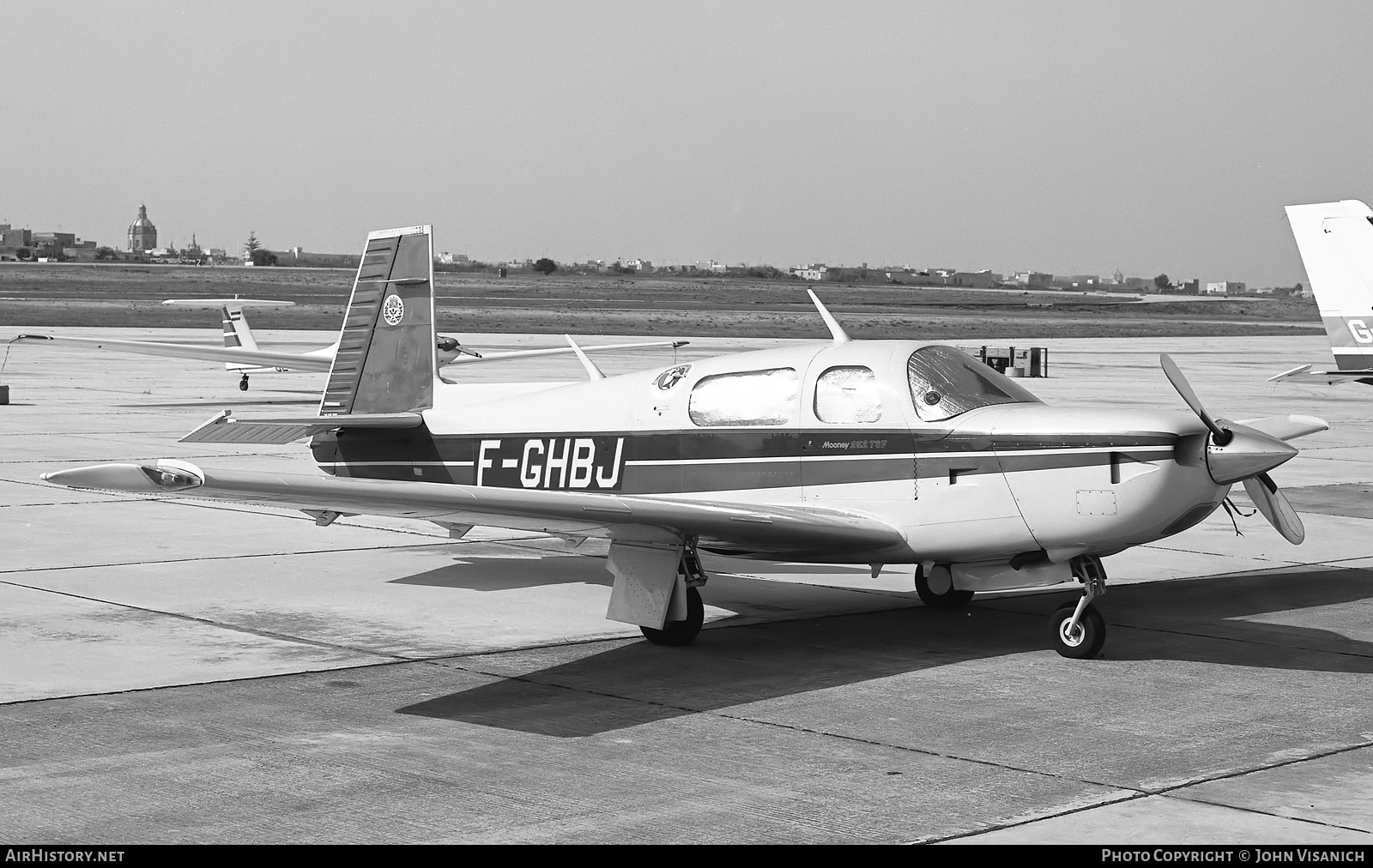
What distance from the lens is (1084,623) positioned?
367 inches

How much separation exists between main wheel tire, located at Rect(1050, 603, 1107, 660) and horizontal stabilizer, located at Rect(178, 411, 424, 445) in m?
5.18

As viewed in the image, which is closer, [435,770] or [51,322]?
[435,770]

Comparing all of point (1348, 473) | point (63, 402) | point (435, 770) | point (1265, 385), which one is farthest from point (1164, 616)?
Result: point (1265, 385)

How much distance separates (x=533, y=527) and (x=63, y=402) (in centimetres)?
2222

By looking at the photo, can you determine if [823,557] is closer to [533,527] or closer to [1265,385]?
[533,527]

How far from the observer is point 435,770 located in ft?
22.1

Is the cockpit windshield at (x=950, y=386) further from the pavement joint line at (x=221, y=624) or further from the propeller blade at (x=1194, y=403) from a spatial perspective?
the pavement joint line at (x=221, y=624)

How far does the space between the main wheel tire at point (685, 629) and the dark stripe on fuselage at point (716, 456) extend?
3.31 ft

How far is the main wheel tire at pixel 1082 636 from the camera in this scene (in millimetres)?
9234

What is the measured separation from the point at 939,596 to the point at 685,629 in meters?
2.33

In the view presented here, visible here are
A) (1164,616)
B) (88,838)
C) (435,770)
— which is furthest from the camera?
(1164,616)

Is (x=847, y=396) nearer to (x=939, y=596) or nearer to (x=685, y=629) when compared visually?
(x=685, y=629)

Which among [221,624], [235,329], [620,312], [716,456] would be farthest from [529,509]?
[620,312]

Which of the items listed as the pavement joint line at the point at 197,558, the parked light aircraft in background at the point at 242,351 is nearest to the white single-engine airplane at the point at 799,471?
the pavement joint line at the point at 197,558
